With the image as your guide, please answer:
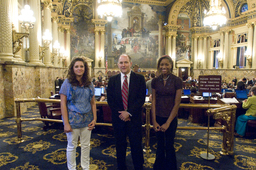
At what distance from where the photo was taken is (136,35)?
20656mm

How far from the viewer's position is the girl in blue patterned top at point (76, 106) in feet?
7.86

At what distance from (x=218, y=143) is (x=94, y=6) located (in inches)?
735

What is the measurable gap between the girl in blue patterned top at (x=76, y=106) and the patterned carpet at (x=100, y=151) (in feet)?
2.62

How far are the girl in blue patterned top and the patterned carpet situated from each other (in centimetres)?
80

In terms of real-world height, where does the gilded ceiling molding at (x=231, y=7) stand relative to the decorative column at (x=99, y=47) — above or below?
above

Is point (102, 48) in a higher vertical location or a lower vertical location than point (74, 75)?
higher

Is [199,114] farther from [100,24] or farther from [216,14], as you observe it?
[100,24]

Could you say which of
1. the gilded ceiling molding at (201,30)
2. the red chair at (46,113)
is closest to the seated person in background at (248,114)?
the red chair at (46,113)

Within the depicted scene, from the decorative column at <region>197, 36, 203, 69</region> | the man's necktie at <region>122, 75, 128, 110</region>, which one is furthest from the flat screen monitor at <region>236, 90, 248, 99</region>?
the decorative column at <region>197, 36, 203, 69</region>

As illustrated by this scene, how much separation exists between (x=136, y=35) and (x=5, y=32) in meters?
16.1

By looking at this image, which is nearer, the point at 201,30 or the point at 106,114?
the point at 106,114

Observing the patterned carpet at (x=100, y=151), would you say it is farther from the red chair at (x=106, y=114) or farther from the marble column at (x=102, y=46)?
the marble column at (x=102, y=46)

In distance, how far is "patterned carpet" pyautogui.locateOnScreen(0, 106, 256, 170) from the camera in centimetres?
312

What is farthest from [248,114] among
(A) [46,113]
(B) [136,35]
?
(B) [136,35]
